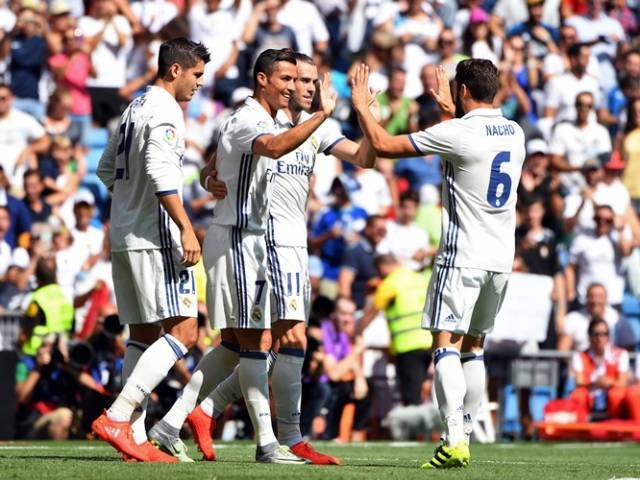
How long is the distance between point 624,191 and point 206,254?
11.3m

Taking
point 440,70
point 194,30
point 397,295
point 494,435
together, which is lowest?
point 494,435

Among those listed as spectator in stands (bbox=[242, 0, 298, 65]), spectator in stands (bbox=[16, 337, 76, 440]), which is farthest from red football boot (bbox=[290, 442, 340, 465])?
spectator in stands (bbox=[242, 0, 298, 65])

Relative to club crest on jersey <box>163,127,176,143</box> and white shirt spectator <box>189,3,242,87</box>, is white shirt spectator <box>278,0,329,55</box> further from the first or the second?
club crest on jersey <box>163,127,176,143</box>

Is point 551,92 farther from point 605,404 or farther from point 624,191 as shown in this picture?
point 605,404

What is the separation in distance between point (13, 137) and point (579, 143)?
7.56 meters

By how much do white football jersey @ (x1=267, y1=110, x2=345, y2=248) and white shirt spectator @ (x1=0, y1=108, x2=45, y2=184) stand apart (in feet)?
29.7

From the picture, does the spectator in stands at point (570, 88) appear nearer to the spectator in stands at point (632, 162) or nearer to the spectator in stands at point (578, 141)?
the spectator in stands at point (578, 141)

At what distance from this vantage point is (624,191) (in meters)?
20.1

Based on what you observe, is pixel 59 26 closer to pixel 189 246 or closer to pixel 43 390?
pixel 43 390

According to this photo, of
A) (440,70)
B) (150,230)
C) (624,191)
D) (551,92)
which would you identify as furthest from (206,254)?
(551,92)

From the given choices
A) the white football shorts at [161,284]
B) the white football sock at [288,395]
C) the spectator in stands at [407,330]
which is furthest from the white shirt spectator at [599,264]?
the white football shorts at [161,284]

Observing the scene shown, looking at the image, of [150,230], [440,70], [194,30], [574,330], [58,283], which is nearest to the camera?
[150,230]

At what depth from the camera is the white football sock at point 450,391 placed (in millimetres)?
9109

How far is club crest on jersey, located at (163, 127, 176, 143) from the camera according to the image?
9203 mm
